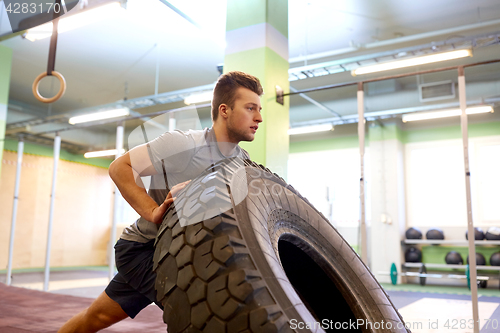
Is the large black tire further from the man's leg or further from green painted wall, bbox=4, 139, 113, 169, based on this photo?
green painted wall, bbox=4, 139, 113, 169

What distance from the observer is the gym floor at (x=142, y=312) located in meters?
2.27

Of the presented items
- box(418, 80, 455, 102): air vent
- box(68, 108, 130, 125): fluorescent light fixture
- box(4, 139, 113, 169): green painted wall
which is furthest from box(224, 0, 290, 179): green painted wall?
box(4, 139, 113, 169): green painted wall

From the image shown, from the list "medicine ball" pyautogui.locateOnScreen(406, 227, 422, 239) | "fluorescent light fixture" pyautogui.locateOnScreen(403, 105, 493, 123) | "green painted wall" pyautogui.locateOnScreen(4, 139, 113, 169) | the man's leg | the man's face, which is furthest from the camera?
"green painted wall" pyautogui.locateOnScreen(4, 139, 113, 169)

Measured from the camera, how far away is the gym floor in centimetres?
227

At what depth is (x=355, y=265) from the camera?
106 centimetres

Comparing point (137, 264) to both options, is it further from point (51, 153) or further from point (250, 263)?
point (51, 153)

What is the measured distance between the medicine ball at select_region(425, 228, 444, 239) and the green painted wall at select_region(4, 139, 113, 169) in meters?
7.50

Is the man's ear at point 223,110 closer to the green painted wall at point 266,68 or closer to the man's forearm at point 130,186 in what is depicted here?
the man's forearm at point 130,186

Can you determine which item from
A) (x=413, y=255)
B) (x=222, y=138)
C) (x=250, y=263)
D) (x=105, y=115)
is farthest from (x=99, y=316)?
(x=413, y=255)

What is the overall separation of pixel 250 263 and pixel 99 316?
806mm

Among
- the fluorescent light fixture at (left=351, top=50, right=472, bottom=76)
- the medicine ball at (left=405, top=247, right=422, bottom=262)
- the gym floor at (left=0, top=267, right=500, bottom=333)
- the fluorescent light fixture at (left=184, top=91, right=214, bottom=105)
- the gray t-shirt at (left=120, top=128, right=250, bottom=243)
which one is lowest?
the gym floor at (left=0, top=267, right=500, bottom=333)

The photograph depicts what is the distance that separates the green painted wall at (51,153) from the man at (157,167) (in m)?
9.24

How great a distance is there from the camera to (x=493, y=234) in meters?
6.88

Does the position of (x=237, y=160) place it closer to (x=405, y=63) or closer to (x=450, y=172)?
(x=405, y=63)
